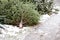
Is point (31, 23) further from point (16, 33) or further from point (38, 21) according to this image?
point (16, 33)

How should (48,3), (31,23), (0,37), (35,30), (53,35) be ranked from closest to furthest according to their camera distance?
(0,37) < (53,35) < (35,30) < (31,23) < (48,3)

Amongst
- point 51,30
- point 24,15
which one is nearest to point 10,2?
point 24,15

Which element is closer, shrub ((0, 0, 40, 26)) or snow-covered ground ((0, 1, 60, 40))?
snow-covered ground ((0, 1, 60, 40))

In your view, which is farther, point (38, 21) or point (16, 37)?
point (38, 21)

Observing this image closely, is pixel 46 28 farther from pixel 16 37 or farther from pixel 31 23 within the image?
pixel 16 37

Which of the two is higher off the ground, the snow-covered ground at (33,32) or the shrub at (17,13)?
the shrub at (17,13)

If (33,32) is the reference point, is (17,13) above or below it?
above

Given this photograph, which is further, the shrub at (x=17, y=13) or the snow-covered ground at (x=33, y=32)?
the shrub at (x=17, y=13)

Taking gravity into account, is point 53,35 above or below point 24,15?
below

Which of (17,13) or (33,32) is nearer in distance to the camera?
(33,32)

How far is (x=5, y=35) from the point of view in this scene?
7367mm

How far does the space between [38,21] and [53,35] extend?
1988mm

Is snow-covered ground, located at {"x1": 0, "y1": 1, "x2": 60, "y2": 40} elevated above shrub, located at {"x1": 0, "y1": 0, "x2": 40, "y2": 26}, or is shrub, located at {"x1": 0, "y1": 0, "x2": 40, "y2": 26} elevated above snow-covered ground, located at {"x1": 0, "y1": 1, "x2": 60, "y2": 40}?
shrub, located at {"x1": 0, "y1": 0, "x2": 40, "y2": 26}

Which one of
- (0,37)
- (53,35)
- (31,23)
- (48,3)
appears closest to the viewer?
(0,37)
